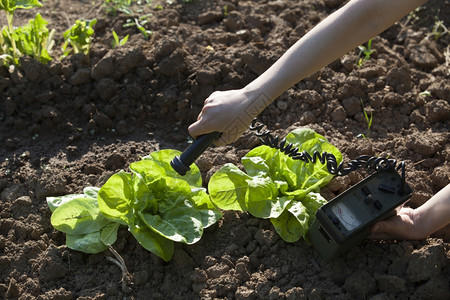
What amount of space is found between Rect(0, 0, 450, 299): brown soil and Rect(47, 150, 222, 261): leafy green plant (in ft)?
0.28

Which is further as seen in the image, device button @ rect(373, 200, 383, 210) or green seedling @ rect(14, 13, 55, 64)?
green seedling @ rect(14, 13, 55, 64)

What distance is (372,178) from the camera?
220cm

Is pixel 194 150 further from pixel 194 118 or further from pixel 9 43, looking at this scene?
pixel 9 43

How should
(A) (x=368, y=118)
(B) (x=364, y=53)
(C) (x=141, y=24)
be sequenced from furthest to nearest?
(C) (x=141, y=24)
(B) (x=364, y=53)
(A) (x=368, y=118)

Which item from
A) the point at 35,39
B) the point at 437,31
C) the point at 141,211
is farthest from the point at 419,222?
the point at 35,39

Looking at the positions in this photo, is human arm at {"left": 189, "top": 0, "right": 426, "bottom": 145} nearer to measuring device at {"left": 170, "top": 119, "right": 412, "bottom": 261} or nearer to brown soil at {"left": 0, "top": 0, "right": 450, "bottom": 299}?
measuring device at {"left": 170, "top": 119, "right": 412, "bottom": 261}

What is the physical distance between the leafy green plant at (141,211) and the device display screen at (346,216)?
1.77 ft

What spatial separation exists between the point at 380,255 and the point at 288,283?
0.40 metres

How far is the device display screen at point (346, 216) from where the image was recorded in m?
2.13

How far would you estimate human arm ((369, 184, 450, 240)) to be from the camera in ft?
7.24

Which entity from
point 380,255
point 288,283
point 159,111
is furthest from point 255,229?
point 159,111

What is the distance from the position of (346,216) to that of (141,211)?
0.85m

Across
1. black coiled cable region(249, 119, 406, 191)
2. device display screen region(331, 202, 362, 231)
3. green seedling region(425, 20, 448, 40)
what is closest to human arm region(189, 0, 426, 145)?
black coiled cable region(249, 119, 406, 191)

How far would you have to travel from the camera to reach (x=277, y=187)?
245 centimetres
